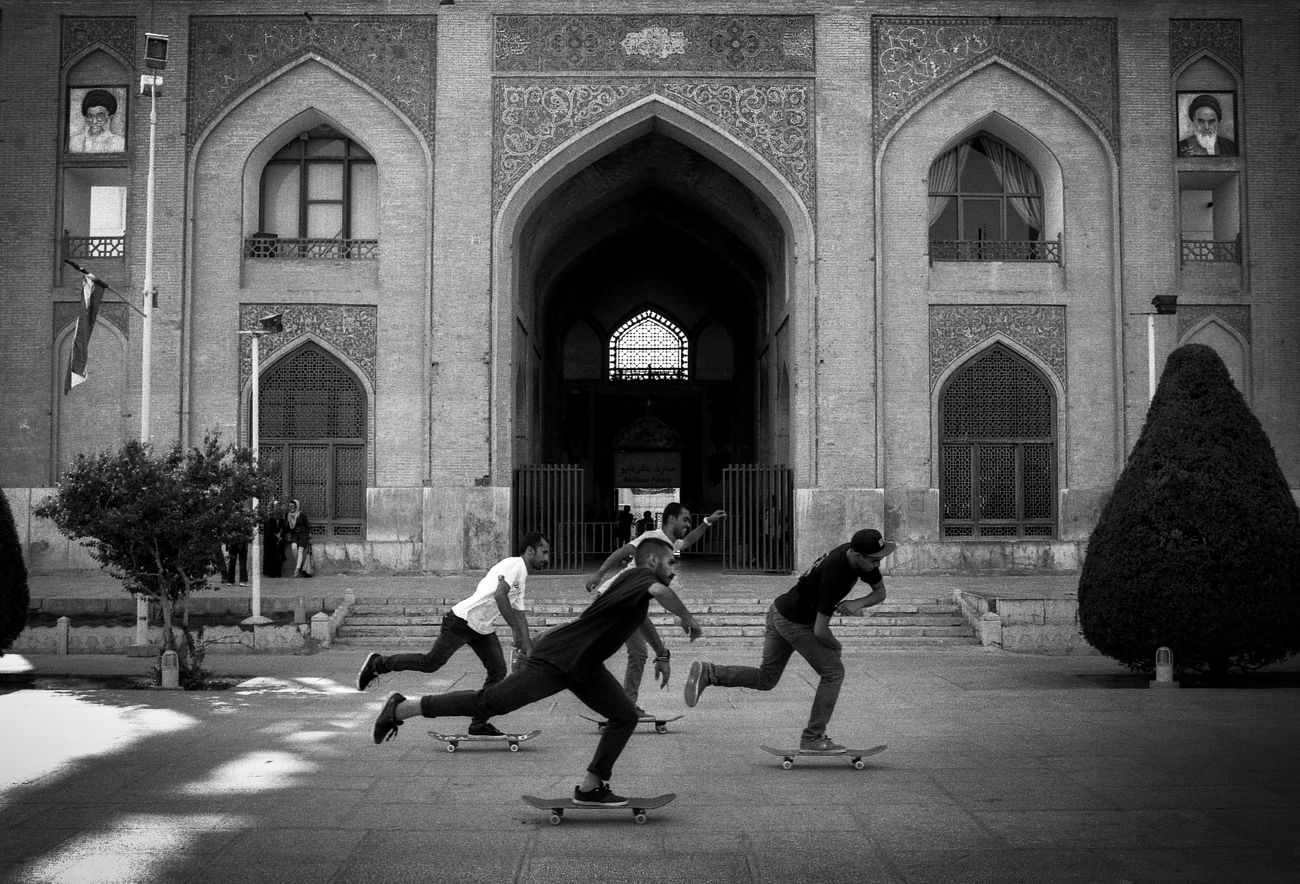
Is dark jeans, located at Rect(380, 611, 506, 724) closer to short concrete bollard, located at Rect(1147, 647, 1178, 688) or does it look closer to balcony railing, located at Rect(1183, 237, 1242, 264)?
short concrete bollard, located at Rect(1147, 647, 1178, 688)

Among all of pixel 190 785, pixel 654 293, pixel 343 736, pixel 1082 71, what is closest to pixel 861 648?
pixel 343 736

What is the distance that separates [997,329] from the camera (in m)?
21.5

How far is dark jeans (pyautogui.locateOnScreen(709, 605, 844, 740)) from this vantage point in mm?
7668

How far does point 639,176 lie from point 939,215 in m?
6.16

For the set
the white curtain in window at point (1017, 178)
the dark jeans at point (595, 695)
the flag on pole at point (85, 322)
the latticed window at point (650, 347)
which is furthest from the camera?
the latticed window at point (650, 347)

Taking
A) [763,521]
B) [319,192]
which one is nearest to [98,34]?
[319,192]

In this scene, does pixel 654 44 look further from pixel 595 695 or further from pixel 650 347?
pixel 595 695

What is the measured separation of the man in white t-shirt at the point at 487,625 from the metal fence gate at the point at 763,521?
12613 mm

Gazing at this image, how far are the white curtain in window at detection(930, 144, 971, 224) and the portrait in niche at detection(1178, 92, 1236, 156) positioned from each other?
353cm

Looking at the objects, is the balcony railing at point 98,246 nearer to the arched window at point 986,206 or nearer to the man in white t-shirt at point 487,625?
the arched window at point 986,206

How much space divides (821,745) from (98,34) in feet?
62.7

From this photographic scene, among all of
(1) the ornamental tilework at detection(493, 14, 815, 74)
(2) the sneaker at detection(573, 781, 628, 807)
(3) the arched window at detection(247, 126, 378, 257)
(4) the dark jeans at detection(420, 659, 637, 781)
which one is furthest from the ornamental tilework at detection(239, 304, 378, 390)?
(2) the sneaker at detection(573, 781, 628, 807)

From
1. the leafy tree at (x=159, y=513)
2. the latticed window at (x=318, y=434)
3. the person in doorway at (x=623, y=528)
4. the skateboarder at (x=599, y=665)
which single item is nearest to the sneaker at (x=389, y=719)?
the skateboarder at (x=599, y=665)

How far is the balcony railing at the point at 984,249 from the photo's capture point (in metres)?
21.9
